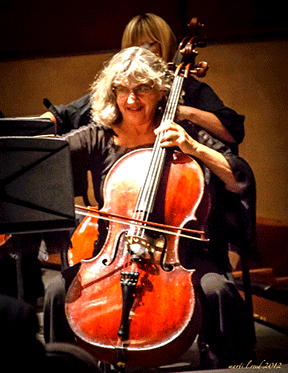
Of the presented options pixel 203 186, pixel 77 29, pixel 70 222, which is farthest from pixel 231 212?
pixel 77 29

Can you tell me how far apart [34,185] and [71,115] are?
0.78 meters

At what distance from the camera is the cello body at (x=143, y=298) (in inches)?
44.5

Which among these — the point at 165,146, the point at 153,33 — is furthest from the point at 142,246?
the point at 153,33

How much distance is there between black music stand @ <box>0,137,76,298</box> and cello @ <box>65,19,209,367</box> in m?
0.29

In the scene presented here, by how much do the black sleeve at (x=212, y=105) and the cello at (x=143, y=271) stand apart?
0.22 meters

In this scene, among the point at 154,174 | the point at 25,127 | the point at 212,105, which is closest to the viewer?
the point at 25,127

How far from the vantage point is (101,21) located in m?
1.81

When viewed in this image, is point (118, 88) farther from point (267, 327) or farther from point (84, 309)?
point (267, 327)

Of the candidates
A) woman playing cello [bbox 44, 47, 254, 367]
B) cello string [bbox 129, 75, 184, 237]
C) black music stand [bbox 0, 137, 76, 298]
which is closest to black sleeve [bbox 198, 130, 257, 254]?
woman playing cello [bbox 44, 47, 254, 367]

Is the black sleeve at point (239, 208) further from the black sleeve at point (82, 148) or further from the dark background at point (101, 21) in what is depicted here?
the dark background at point (101, 21)

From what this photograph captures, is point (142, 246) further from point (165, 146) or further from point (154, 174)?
point (165, 146)

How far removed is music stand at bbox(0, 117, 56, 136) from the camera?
105cm

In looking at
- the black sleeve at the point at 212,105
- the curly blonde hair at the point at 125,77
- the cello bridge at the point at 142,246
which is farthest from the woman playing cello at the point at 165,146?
the cello bridge at the point at 142,246

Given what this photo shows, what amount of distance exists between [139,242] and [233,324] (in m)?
0.44
